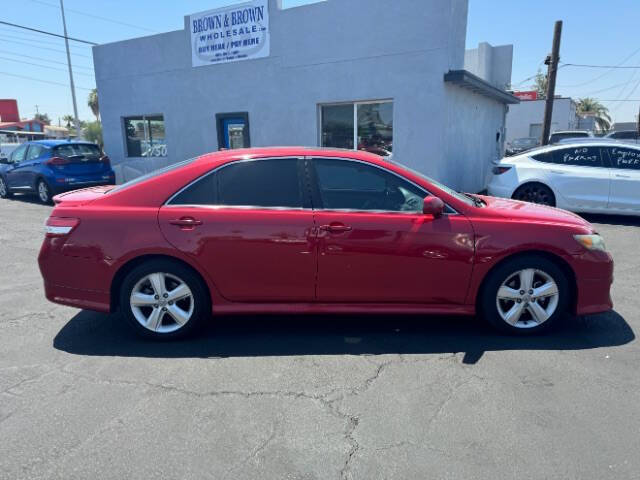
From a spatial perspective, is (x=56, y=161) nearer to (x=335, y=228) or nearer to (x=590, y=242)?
(x=335, y=228)

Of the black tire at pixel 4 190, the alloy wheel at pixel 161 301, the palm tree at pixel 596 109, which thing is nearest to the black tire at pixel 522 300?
the alloy wheel at pixel 161 301

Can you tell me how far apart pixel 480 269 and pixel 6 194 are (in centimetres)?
1436

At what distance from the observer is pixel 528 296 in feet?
12.0

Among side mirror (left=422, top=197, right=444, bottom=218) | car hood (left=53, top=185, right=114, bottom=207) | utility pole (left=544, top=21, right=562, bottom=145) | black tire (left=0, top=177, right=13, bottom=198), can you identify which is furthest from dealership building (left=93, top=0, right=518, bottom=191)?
car hood (left=53, top=185, right=114, bottom=207)

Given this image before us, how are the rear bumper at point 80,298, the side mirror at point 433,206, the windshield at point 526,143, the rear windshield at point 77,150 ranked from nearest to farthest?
the side mirror at point 433,206 → the rear bumper at point 80,298 → the rear windshield at point 77,150 → the windshield at point 526,143

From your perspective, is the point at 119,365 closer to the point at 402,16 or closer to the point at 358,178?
the point at 358,178

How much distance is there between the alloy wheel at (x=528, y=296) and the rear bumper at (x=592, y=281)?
20 cm

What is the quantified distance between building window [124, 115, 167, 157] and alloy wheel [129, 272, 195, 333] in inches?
Answer: 429

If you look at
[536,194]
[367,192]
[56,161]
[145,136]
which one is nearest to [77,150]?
[56,161]

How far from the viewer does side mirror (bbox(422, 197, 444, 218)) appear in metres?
3.45

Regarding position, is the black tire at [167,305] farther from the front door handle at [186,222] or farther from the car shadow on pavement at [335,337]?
the front door handle at [186,222]

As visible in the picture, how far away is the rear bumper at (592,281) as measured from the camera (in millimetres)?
3609

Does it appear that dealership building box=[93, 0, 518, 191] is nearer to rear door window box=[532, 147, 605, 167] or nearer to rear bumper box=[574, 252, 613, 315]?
rear door window box=[532, 147, 605, 167]

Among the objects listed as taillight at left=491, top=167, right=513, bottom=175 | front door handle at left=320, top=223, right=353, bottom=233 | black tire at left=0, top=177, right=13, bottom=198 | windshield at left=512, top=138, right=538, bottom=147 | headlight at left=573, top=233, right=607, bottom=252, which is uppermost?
windshield at left=512, top=138, right=538, bottom=147
